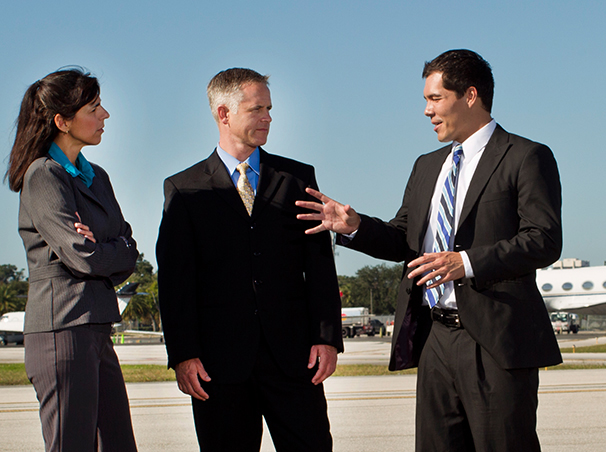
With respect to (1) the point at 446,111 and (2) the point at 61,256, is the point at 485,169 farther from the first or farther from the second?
(2) the point at 61,256

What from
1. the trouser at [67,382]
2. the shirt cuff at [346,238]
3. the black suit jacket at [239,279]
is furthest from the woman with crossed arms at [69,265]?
the shirt cuff at [346,238]

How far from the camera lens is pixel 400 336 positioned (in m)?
3.20

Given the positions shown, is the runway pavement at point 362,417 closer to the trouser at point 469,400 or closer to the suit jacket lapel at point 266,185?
the trouser at point 469,400

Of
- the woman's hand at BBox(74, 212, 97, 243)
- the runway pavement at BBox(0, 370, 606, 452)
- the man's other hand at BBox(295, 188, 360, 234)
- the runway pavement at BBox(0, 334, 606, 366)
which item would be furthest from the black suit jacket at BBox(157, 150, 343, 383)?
the runway pavement at BBox(0, 334, 606, 366)

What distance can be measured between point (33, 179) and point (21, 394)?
9532 mm

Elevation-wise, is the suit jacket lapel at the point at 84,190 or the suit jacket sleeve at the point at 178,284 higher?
the suit jacket lapel at the point at 84,190

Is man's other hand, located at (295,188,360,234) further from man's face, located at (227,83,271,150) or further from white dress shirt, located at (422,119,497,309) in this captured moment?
man's face, located at (227,83,271,150)

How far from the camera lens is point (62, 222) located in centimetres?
276

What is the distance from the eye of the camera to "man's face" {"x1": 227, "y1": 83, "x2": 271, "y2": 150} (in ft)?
Result: 11.1

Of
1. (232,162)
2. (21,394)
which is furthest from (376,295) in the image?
(232,162)

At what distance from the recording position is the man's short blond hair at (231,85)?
3.42 metres

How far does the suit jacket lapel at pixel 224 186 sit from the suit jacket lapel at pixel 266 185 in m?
0.08

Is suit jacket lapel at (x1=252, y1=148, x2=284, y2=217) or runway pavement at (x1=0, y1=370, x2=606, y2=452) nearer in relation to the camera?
suit jacket lapel at (x1=252, y1=148, x2=284, y2=217)

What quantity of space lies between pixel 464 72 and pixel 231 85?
1.24m
